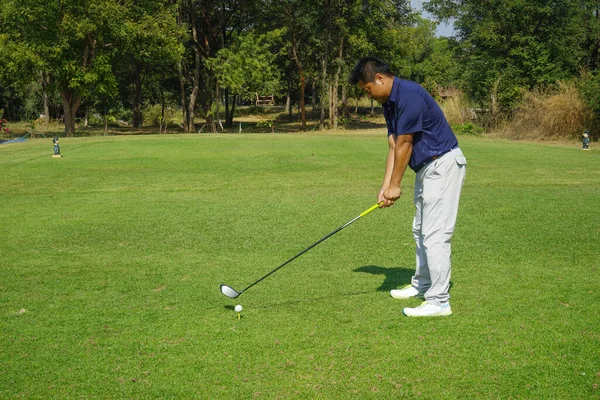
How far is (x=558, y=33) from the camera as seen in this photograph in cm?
3616

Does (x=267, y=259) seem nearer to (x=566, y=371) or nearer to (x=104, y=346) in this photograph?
(x=104, y=346)

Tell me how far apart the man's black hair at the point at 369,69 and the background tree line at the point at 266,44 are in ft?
82.5

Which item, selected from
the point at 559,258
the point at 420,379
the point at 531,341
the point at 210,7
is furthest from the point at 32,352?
the point at 210,7

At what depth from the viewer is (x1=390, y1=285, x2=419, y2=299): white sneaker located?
5.97 metres

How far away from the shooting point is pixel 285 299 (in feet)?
19.5

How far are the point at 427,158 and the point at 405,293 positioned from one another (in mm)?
1453

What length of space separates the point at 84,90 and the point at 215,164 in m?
20.9

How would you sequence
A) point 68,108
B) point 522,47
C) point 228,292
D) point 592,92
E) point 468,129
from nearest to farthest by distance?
point 228,292 → point 592,92 → point 468,129 → point 522,47 → point 68,108

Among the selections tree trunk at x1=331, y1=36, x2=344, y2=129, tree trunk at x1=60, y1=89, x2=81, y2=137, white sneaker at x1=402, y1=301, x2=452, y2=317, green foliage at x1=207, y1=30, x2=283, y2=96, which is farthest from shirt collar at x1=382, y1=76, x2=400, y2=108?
tree trunk at x1=331, y1=36, x2=344, y2=129

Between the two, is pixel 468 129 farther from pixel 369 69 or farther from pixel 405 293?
pixel 369 69

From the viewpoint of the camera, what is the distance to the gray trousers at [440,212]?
539 cm

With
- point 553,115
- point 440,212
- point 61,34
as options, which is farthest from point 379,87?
point 61,34

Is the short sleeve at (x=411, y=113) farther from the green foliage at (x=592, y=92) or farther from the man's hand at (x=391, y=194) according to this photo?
the green foliage at (x=592, y=92)

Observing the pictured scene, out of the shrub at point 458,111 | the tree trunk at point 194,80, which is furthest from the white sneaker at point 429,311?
the tree trunk at point 194,80
